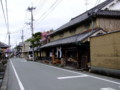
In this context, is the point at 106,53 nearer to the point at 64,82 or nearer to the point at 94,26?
the point at 64,82

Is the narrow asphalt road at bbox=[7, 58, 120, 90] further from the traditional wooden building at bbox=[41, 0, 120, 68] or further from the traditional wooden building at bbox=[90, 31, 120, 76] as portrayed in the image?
the traditional wooden building at bbox=[41, 0, 120, 68]

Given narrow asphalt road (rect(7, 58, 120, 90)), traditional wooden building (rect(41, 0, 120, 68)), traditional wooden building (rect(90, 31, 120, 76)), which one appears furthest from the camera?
traditional wooden building (rect(41, 0, 120, 68))

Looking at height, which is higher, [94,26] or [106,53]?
[94,26]

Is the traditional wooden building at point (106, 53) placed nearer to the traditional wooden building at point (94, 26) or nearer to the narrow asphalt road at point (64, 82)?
the narrow asphalt road at point (64, 82)

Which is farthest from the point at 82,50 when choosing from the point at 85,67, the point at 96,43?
the point at 96,43

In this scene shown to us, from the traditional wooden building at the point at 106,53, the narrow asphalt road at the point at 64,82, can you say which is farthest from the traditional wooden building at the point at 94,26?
the narrow asphalt road at the point at 64,82

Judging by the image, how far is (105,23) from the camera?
68.4 feet

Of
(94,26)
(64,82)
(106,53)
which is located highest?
(94,26)

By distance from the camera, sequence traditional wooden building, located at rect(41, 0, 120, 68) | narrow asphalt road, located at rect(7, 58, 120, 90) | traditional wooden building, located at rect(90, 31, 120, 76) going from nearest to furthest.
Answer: narrow asphalt road, located at rect(7, 58, 120, 90)
traditional wooden building, located at rect(90, 31, 120, 76)
traditional wooden building, located at rect(41, 0, 120, 68)

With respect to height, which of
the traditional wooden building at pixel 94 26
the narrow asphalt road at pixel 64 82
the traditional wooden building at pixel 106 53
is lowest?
the narrow asphalt road at pixel 64 82

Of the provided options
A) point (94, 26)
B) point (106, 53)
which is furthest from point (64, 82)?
point (94, 26)

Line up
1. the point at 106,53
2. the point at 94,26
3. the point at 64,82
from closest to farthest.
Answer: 1. the point at 64,82
2. the point at 106,53
3. the point at 94,26

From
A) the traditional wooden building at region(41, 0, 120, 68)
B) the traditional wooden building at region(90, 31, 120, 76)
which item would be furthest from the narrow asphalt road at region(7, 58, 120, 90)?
the traditional wooden building at region(41, 0, 120, 68)

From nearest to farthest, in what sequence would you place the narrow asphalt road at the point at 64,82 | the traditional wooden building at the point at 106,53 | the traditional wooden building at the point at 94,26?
1. the narrow asphalt road at the point at 64,82
2. the traditional wooden building at the point at 106,53
3. the traditional wooden building at the point at 94,26
